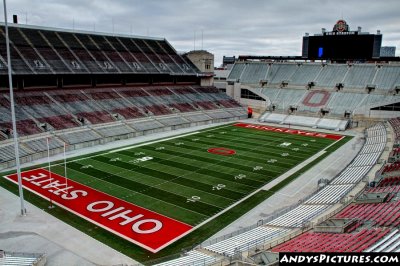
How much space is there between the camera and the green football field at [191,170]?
81.7ft

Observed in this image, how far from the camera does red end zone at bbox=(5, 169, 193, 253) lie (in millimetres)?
20016

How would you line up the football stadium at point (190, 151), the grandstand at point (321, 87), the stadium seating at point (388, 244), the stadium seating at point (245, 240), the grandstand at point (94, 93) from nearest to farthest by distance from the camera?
the stadium seating at point (388, 244) → the stadium seating at point (245, 240) → the football stadium at point (190, 151) → the grandstand at point (94, 93) → the grandstand at point (321, 87)

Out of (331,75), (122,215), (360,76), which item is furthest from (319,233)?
(331,75)

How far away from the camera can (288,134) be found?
4844 centimetres

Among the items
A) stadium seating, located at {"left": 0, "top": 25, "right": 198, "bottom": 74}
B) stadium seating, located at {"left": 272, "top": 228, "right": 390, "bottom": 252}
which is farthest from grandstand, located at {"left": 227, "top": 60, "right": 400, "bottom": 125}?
stadium seating, located at {"left": 272, "top": 228, "right": 390, "bottom": 252}

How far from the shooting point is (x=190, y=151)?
38.2 metres

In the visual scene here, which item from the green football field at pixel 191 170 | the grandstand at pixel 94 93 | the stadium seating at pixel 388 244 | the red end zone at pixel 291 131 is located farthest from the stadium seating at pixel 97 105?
the stadium seating at pixel 388 244

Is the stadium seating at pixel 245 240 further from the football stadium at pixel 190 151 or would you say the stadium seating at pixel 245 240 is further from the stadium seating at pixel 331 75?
the stadium seating at pixel 331 75

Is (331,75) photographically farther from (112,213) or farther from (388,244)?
(388,244)

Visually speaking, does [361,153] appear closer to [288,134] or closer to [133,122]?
[288,134]

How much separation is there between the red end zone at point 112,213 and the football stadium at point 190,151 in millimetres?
131

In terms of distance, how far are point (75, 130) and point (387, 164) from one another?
33.2 m

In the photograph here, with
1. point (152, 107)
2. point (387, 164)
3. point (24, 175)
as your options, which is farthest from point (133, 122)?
point (387, 164)

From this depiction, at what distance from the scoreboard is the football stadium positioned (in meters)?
0.22
